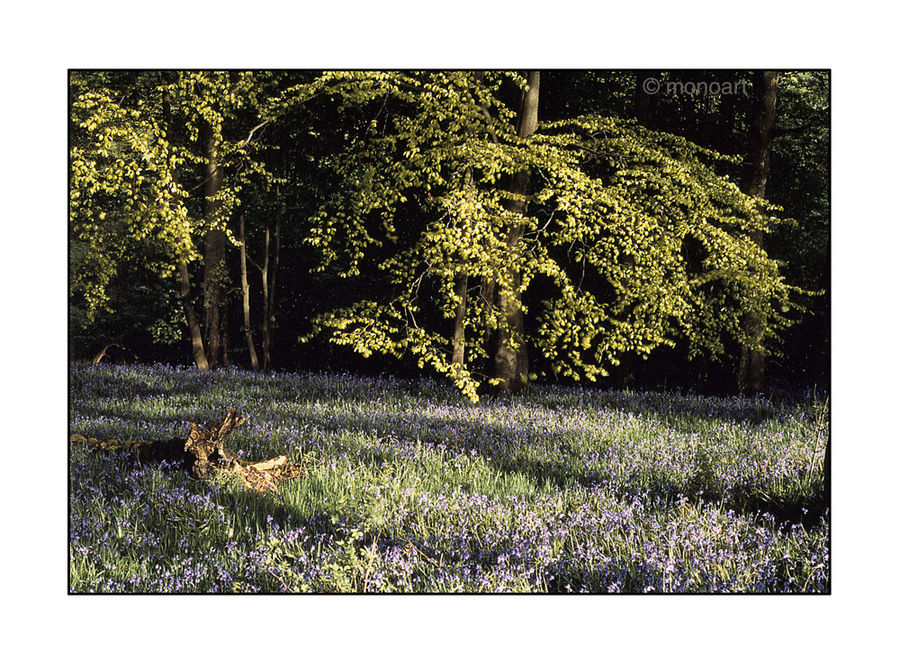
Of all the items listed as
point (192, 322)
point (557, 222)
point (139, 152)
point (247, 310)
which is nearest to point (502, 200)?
point (557, 222)

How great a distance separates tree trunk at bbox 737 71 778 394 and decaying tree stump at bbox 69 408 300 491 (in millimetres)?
5176

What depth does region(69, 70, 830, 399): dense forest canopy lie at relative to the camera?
256 inches

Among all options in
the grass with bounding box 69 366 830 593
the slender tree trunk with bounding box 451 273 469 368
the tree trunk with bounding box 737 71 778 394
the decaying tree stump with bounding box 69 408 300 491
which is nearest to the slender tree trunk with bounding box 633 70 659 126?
the tree trunk with bounding box 737 71 778 394

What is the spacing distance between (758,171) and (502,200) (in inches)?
129

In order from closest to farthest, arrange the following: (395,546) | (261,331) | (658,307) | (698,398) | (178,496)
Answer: (395,546) → (178,496) → (658,307) → (698,398) → (261,331)

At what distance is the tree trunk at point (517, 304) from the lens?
7.98 meters

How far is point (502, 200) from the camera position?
28.6 ft

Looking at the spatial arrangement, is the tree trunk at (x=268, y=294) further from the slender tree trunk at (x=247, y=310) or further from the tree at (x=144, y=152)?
the tree at (x=144, y=152)

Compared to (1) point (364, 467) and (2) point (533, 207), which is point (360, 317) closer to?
(1) point (364, 467)

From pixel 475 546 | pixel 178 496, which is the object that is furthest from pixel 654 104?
pixel 178 496

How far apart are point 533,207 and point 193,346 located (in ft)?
20.1

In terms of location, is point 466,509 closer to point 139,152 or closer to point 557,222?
point 557,222
